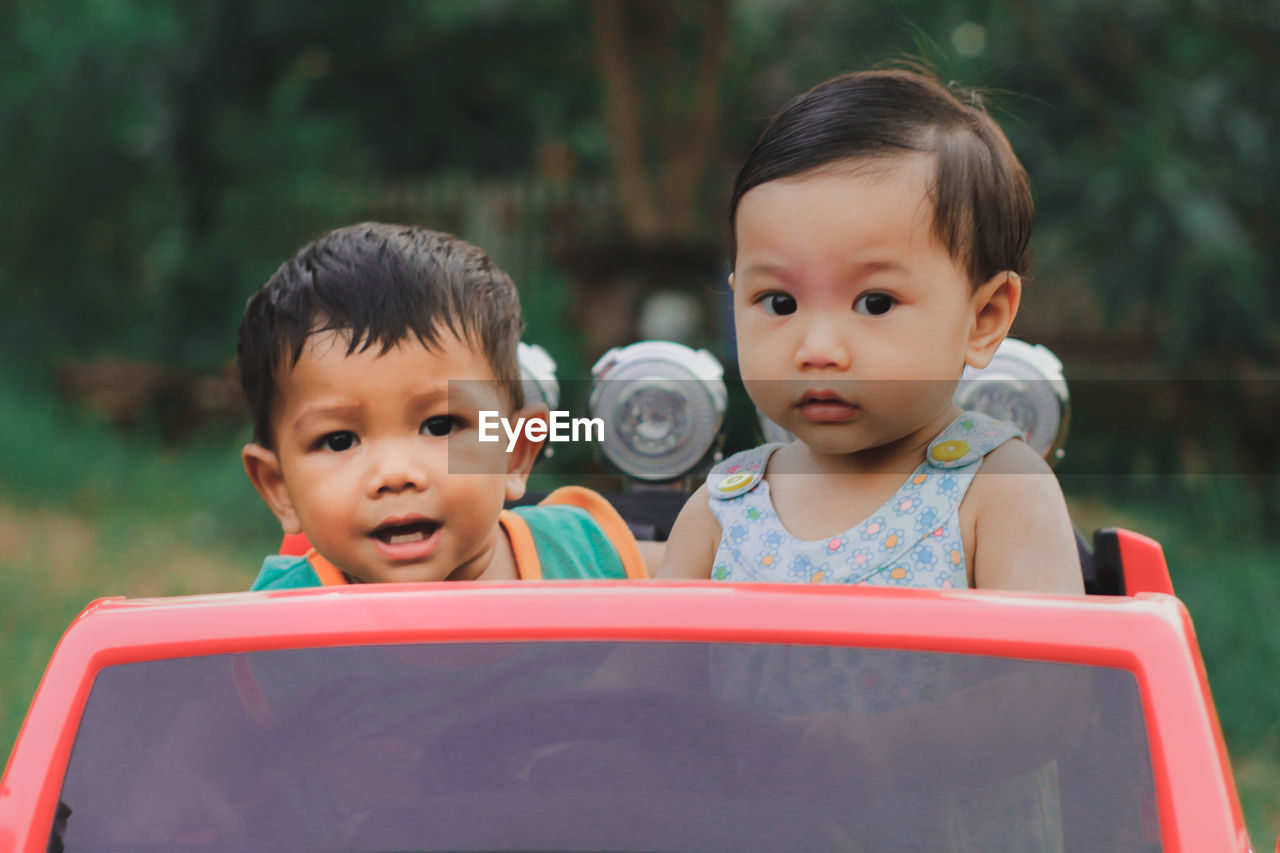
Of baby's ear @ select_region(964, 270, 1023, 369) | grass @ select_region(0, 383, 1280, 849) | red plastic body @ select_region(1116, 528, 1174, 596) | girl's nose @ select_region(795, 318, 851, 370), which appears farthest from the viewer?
grass @ select_region(0, 383, 1280, 849)

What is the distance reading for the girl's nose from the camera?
60.7 inches

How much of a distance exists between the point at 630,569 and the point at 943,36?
6.53 meters

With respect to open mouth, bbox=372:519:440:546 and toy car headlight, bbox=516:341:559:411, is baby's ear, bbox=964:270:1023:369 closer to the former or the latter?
open mouth, bbox=372:519:440:546

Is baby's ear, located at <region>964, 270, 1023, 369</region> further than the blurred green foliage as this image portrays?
No

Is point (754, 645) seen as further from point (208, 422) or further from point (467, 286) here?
point (208, 422)

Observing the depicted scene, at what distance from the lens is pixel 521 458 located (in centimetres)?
200

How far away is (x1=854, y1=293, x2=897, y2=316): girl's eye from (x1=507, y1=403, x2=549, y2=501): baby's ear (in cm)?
60

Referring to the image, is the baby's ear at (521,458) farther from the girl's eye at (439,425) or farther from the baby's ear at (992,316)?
the baby's ear at (992,316)

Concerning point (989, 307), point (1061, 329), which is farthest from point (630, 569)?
point (1061, 329)

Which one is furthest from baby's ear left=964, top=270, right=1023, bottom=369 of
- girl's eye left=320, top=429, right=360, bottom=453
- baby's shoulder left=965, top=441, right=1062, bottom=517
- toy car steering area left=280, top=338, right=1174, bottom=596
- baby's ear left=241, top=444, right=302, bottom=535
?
baby's ear left=241, top=444, right=302, bottom=535

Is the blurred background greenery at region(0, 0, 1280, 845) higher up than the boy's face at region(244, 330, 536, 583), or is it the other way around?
the blurred background greenery at region(0, 0, 1280, 845)

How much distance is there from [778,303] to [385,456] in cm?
53

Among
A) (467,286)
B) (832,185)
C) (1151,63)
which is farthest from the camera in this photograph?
(1151,63)

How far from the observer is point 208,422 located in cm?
873
